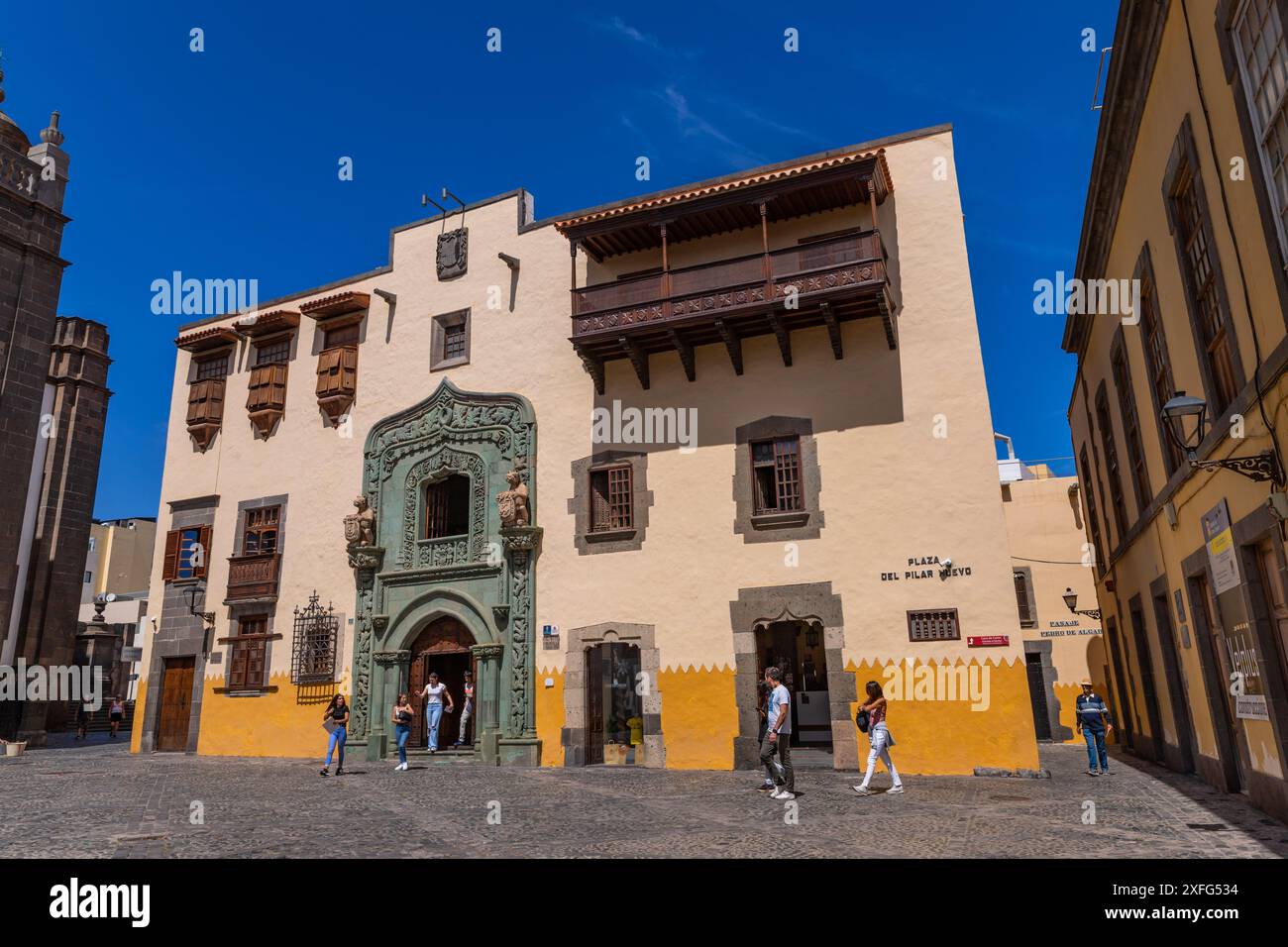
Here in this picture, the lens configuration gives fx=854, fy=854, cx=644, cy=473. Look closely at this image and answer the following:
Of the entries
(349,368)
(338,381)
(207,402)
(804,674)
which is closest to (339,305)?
(349,368)

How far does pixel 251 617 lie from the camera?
22.5 metres

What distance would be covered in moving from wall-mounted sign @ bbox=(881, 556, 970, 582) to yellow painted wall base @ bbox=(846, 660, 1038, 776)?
1.61m

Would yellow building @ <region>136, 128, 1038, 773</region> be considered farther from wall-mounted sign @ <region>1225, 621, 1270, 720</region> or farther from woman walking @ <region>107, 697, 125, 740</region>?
woman walking @ <region>107, 697, 125, 740</region>

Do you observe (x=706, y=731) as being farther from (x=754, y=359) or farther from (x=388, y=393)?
(x=388, y=393)

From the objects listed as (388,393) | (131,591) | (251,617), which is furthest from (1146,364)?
(131,591)

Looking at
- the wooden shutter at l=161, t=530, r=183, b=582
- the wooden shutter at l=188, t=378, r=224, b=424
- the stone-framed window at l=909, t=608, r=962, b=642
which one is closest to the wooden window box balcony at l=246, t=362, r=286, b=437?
the wooden shutter at l=188, t=378, r=224, b=424

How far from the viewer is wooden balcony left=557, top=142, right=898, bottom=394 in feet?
55.1

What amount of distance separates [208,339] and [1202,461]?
2475 cm

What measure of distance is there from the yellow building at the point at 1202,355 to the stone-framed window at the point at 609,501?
949 centimetres

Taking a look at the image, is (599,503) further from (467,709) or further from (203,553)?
(203,553)

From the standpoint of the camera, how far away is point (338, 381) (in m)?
22.5

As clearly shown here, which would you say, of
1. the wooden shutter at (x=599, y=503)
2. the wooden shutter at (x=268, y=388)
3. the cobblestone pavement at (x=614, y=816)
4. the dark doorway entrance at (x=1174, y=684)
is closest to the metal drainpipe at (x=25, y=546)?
the wooden shutter at (x=268, y=388)

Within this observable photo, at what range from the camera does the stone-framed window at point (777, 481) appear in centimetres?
1712
